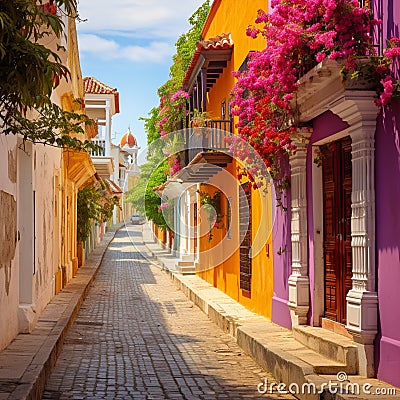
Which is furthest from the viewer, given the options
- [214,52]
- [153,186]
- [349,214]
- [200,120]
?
[153,186]

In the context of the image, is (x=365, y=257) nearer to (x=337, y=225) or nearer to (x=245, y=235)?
(x=337, y=225)

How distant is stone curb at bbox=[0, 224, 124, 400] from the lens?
23.8ft

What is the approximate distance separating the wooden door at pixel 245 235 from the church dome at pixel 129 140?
8384 cm

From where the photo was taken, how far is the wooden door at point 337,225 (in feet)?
29.4

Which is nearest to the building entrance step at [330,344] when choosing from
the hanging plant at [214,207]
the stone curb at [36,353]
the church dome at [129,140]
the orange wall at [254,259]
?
the orange wall at [254,259]

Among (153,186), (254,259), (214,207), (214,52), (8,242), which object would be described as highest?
(214,52)

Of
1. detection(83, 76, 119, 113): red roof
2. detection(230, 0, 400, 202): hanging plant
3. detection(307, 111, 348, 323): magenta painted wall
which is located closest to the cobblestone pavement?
detection(307, 111, 348, 323): magenta painted wall

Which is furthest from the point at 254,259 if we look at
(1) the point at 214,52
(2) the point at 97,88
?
(2) the point at 97,88

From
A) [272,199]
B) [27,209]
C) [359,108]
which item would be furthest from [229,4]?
[359,108]

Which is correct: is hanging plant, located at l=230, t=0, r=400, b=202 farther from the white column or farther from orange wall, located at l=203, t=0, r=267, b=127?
the white column

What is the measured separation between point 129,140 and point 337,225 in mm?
90247

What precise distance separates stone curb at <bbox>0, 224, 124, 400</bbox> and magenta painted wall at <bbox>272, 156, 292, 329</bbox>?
3198 mm

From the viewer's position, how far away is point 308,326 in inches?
389

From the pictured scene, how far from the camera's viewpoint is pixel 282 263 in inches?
449
